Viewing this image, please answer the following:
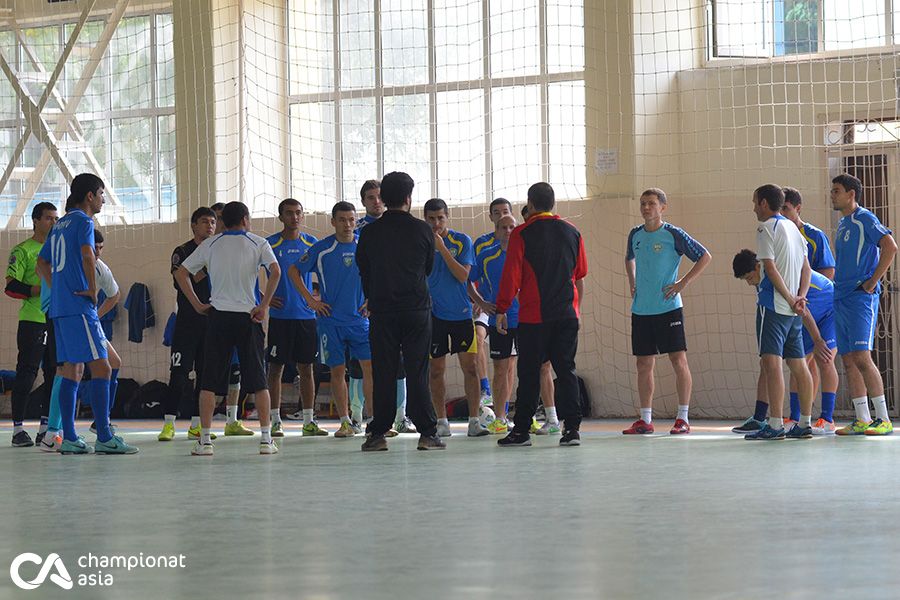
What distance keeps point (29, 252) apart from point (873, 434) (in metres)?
6.16

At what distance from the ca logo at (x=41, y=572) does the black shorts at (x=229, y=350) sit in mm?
3493

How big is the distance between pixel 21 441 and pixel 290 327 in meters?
2.12

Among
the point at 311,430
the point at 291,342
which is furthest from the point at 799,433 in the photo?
the point at 291,342

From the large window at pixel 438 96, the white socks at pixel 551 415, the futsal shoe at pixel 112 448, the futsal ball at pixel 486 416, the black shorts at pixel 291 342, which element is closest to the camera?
the futsal shoe at pixel 112 448

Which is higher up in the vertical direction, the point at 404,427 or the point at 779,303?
the point at 779,303

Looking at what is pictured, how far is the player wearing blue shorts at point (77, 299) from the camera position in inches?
294

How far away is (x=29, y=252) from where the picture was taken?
8.55m

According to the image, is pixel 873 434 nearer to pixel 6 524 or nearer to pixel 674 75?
pixel 674 75

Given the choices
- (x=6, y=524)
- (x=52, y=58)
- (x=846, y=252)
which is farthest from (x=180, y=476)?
(x=52, y=58)

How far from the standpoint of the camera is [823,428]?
852cm

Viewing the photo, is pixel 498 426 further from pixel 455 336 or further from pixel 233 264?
pixel 233 264

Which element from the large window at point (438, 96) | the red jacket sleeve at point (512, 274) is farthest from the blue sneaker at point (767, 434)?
the large window at point (438, 96)

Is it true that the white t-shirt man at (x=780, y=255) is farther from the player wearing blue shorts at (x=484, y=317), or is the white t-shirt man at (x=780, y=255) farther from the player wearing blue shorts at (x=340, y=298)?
the player wearing blue shorts at (x=340, y=298)
